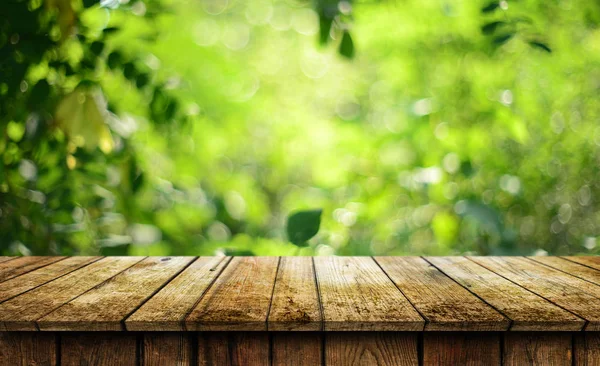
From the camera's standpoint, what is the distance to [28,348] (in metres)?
1.10

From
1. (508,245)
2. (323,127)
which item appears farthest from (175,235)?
(323,127)

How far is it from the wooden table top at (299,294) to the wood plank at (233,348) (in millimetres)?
44

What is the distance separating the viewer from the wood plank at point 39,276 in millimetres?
1267

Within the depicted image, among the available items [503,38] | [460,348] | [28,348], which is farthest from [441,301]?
[503,38]

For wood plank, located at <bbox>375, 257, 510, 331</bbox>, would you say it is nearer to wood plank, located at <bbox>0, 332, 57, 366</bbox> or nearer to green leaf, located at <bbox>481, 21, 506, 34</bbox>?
wood plank, located at <bbox>0, 332, 57, 366</bbox>

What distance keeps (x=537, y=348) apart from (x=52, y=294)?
93cm

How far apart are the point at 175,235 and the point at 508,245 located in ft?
4.40

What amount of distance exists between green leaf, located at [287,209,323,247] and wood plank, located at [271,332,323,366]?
578mm

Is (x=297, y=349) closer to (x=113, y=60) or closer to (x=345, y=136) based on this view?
(x=113, y=60)

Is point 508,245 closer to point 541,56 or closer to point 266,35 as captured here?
point 541,56

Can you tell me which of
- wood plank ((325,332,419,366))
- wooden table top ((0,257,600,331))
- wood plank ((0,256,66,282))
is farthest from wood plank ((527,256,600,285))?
wood plank ((0,256,66,282))

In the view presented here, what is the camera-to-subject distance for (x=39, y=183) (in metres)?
2.20

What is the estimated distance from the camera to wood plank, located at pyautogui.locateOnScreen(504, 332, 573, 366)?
1.10 m

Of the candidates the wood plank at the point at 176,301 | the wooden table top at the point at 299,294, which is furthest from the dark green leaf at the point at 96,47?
the wood plank at the point at 176,301
